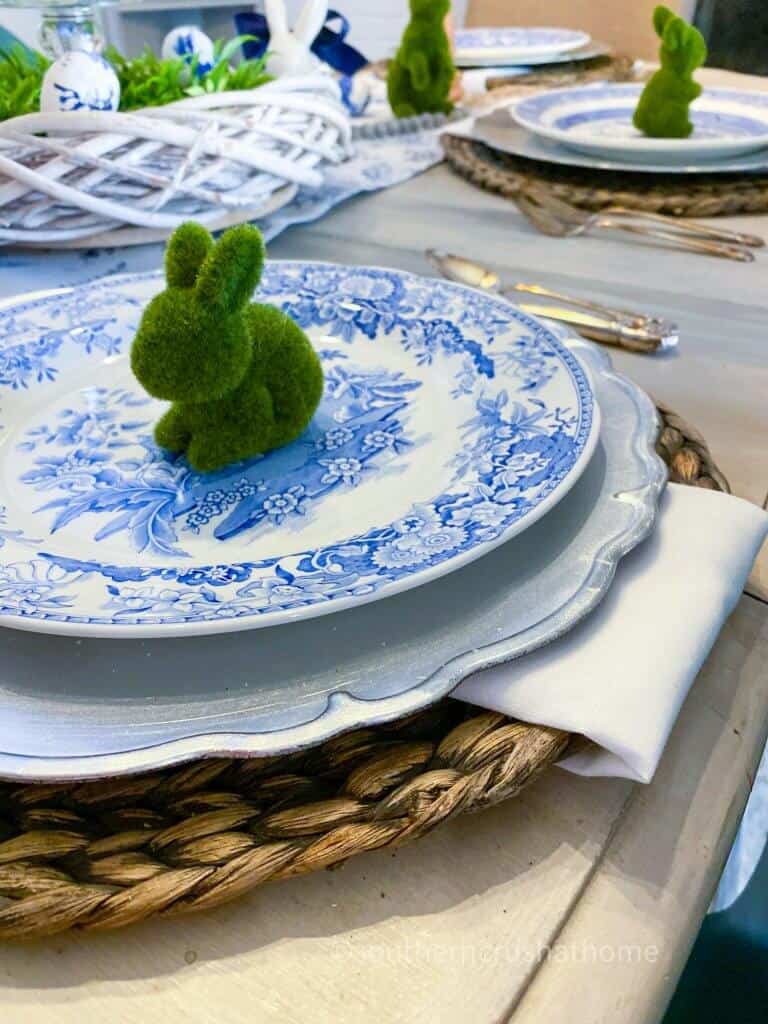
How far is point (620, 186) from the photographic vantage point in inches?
33.7

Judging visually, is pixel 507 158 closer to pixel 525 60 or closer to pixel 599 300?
pixel 599 300

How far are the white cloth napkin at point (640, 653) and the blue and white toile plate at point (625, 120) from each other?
584 millimetres

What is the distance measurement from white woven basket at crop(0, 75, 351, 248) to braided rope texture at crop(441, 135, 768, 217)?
21cm

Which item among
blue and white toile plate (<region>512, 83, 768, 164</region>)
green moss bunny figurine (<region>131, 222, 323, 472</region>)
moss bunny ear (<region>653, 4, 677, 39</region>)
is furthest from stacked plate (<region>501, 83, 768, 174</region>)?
green moss bunny figurine (<region>131, 222, 323, 472</region>)

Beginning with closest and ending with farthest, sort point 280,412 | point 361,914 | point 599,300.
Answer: point 361,914 < point 280,412 < point 599,300

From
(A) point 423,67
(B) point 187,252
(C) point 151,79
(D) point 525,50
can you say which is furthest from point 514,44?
(B) point 187,252

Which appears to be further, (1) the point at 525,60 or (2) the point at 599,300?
(1) the point at 525,60

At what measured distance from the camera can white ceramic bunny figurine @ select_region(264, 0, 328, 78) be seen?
959mm

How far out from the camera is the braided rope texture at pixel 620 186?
79 centimetres

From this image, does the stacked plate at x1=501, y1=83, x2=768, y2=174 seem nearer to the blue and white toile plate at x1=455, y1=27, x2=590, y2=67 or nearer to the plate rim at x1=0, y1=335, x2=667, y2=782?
the blue and white toile plate at x1=455, y1=27, x2=590, y2=67

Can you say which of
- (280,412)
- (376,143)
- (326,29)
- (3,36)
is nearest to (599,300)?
(280,412)

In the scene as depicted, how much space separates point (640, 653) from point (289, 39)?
2.96 feet

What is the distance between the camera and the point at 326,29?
50.3 inches

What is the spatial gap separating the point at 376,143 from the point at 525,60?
0.46m
